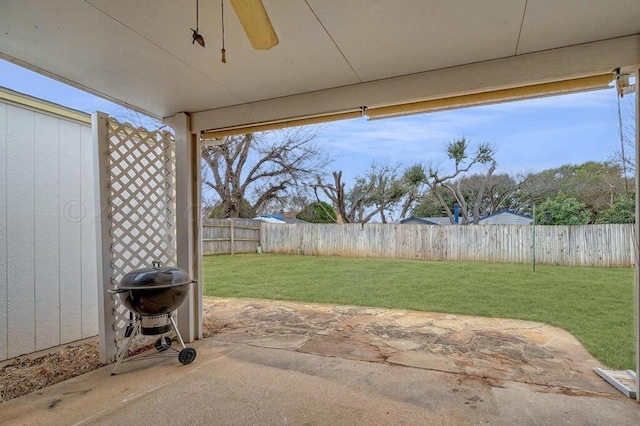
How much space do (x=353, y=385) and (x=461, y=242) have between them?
25.2 ft

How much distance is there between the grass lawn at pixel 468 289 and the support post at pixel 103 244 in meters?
3.01

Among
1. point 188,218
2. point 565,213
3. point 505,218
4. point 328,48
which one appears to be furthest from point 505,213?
point 328,48

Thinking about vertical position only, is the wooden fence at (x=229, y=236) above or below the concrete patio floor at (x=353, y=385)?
above

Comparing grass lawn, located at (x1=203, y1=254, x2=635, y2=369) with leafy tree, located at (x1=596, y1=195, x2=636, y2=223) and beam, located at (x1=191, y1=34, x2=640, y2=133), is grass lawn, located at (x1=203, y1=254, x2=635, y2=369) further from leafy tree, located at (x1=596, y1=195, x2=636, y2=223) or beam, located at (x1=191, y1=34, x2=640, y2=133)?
beam, located at (x1=191, y1=34, x2=640, y2=133)

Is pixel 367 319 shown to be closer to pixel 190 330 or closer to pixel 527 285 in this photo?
pixel 190 330

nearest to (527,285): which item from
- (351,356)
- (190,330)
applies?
(351,356)

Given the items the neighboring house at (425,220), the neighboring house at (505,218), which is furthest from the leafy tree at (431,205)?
the neighboring house at (505,218)

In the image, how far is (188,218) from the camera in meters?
3.38

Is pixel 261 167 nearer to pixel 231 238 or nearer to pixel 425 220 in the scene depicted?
pixel 231 238

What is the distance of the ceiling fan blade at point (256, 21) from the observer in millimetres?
1339

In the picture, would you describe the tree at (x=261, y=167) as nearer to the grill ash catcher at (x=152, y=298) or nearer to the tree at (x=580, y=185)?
the tree at (x=580, y=185)

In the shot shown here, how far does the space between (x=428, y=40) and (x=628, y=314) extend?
182 inches

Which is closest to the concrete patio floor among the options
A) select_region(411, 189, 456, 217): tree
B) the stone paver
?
the stone paver

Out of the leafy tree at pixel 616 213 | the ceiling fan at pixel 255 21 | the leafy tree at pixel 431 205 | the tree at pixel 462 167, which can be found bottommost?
the leafy tree at pixel 616 213
